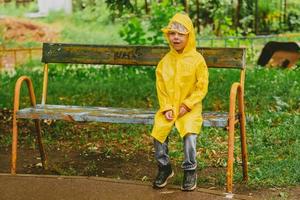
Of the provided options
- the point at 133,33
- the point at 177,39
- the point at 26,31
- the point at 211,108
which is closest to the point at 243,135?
the point at 177,39

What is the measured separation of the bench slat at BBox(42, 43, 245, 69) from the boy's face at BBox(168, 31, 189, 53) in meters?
1.00

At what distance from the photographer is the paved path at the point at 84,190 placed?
14.5 feet

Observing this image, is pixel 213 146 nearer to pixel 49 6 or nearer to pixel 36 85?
pixel 36 85

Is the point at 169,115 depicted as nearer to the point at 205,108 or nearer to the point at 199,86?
the point at 199,86

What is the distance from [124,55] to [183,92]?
146 centimetres

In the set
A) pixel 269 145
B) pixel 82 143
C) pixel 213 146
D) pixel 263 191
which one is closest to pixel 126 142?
pixel 82 143

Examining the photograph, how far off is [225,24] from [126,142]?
28.8 ft

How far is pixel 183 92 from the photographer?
4.51 meters

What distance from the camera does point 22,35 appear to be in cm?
1720

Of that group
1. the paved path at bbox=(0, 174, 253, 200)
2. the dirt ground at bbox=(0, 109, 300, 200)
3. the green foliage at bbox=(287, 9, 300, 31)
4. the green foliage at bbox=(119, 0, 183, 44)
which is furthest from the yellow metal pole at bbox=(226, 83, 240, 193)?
the green foliage at bbox=(287, 9, 300, 31)

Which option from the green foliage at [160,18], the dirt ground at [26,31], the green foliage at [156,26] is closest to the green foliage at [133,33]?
the green foliage at [156,26]

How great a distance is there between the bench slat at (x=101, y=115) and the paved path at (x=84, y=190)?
49 centimetres

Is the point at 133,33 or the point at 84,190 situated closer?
the point at 84,190

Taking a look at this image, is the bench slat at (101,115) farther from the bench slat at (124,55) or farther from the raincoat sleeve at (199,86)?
the bench slat at (124,55)
